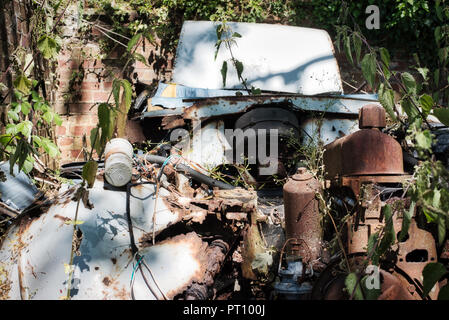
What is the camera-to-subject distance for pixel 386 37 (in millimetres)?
6316

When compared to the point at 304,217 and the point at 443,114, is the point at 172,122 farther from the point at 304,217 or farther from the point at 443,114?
the point at 443,114

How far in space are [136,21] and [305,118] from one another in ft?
11.8

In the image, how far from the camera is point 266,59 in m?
4.11

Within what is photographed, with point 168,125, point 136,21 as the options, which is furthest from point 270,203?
point 136,21

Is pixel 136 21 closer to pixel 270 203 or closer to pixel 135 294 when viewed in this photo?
pixel 270 203

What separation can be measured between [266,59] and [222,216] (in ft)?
7.50

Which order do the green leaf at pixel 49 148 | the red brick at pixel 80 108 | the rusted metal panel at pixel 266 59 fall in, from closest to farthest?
the green leaf at pixel 49 148 → the rusted metal panel at pixel 266 59 → the red brick at pixel 80 108

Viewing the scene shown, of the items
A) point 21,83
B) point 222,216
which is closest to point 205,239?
point 222,216

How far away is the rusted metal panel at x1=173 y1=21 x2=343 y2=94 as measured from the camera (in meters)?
3.95

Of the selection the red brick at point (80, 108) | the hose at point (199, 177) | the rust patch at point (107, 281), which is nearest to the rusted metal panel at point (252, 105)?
the hose at point (199, 177)

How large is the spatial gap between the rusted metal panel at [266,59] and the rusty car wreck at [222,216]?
2.56ft

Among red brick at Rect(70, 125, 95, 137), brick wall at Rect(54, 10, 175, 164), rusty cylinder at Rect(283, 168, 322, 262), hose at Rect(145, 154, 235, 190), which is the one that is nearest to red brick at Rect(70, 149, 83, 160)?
brick wall at Rect(54, 10, 175, 164)

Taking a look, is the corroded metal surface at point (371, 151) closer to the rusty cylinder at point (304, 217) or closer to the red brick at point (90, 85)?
the rusty cylinder at point (304, 217)

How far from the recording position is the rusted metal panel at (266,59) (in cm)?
395
